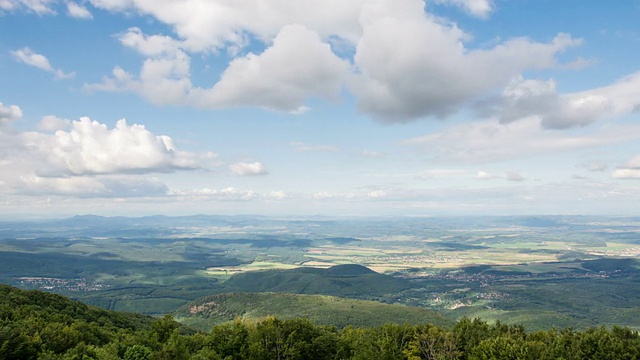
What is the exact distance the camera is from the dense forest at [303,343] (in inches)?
2199

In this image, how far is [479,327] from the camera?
7694 cm

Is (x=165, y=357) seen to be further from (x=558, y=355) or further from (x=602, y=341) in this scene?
(x=602, y=341)

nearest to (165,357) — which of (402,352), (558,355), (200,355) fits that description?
(200,355)

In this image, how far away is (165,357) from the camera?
53781 mm

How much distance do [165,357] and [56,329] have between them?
25832 millimetres

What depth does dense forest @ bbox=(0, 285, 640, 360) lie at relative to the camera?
55859 millimetres

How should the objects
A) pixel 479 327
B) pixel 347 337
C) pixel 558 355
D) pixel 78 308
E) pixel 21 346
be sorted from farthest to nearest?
1. pixel 78 308
2. pixel 347 337
3. pixel 479 327
4. pixel 558 355
5. pixel 21 346

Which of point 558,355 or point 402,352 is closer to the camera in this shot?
point 558,355

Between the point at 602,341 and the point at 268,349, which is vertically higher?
the point at 602,341

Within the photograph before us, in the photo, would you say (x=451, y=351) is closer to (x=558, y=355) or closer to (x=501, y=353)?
(x=501, y=353)

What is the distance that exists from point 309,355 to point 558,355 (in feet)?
133

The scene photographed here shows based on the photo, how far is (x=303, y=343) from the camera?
243 feet

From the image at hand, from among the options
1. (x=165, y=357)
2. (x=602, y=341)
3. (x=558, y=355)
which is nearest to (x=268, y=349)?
(x=165, y=357)

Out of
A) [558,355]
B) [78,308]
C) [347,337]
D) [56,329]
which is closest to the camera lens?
[558,355]
